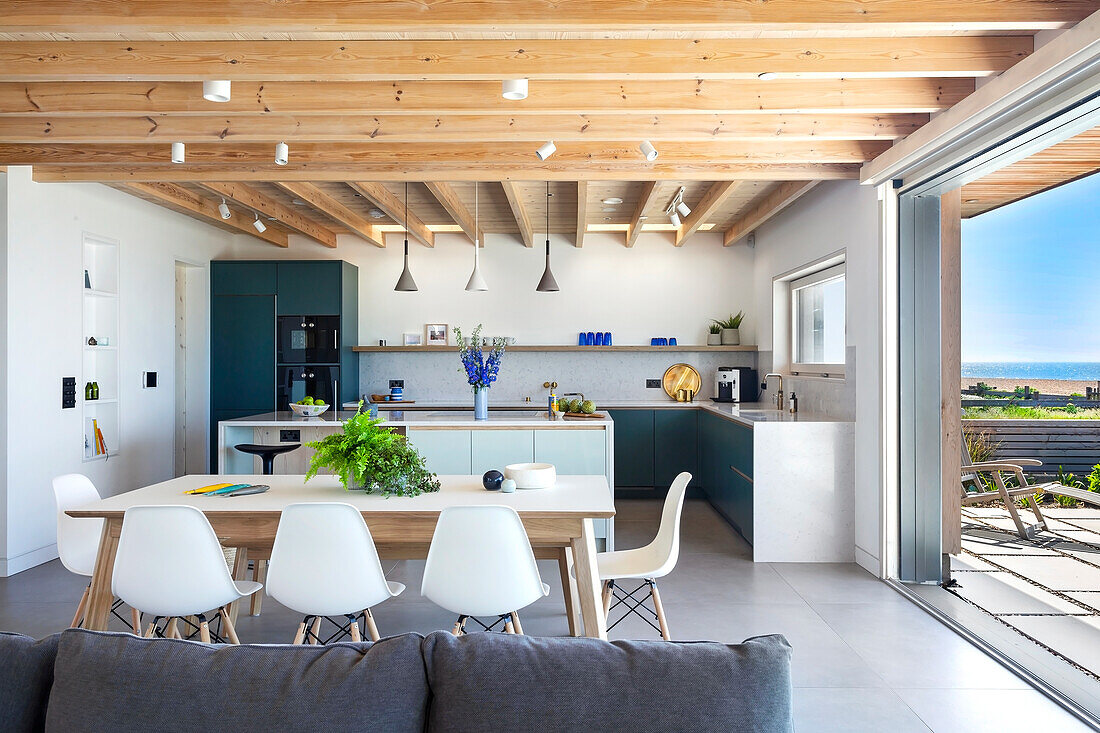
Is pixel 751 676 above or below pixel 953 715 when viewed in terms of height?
above

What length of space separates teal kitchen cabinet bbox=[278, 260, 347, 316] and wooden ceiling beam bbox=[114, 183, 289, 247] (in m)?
0.49

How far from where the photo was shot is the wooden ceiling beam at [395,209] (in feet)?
18.6

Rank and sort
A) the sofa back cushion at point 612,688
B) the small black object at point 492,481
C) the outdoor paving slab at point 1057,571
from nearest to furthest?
the sofa back cushion at point 612,688, the small black object at point 492,481, the outdoor paving slab at point 1057,571

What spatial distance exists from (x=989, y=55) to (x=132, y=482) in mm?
6367

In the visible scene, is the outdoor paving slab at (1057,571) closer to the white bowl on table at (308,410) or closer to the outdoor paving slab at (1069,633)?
the outdoor paving slab at (1069,633)

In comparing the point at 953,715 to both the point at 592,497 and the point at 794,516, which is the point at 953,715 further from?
the point at 794,516

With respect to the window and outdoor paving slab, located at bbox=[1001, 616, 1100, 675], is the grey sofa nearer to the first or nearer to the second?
outdoor paving slab, located at bbox=[1001, 616, 1100, 675]

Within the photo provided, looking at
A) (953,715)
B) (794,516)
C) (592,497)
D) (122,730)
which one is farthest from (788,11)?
(794,516)

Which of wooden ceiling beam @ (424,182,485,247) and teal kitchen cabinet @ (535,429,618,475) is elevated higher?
wooden ceiling beam @ (424,182,485,247)

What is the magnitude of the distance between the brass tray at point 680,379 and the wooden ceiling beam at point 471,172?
3450mm

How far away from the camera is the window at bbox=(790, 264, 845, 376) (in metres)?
5.77

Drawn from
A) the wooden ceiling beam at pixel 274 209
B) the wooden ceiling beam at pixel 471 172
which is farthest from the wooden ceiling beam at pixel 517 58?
the wooden ceiling beam at pixel 274 209

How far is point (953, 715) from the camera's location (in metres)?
2.81

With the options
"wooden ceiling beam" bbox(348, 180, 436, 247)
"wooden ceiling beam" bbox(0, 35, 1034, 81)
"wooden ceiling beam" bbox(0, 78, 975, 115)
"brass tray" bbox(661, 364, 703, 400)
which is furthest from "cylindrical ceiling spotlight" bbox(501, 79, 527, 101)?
"brass tray" bbox(661, 364, 703, 400)
